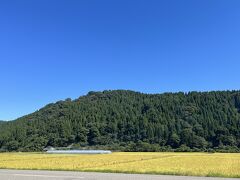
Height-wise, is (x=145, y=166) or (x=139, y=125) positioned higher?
(x=139, y=125)

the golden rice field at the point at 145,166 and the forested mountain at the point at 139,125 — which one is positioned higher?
the forested mountain at the point at 139,125

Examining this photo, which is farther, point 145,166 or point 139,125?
point 139,125

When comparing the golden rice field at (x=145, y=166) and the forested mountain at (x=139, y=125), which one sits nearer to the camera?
the golden rice field at (x=145, y=166)

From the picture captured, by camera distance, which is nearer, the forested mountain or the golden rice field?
the golden rice field

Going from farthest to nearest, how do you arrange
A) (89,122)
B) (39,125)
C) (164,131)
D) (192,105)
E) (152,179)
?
(192,105)
(89,122)
(39,125)
(164,131)
(152,179)

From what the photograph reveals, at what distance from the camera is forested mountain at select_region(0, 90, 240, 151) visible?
4975 inches

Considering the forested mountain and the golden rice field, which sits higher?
the forested mountain

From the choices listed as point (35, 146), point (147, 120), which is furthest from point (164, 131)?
point (35, 146)

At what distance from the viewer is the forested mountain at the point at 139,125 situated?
126375 mm

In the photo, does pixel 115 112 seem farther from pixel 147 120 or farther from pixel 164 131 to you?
pixel 164 131

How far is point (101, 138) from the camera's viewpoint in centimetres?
14488

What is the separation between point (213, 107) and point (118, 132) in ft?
151

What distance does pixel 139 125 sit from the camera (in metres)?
153

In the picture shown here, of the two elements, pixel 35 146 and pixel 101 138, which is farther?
pixel 101 138
